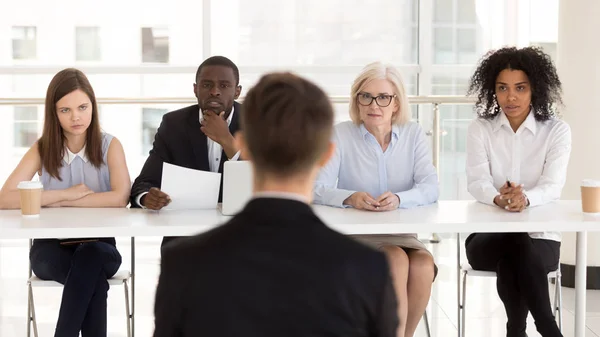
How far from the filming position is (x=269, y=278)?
1090 millimetres

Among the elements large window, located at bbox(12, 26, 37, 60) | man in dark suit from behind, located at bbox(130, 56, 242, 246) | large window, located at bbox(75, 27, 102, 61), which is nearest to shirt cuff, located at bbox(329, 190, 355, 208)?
man in dark suit from behind, located at bbox(130, 56, 242, 246)

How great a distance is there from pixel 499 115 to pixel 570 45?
4.43 ft

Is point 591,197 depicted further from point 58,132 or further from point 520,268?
point 58,132

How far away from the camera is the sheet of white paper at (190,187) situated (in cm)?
263

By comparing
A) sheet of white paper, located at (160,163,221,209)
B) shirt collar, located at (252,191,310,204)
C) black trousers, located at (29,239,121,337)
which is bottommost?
black trousers, located at (29,239,121,337)

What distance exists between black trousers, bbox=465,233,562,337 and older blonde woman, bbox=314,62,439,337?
242mm

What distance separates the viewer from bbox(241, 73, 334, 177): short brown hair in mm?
1103

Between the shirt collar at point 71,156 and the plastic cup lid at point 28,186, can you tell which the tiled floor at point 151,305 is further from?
the plastic cup lid at point 28,186

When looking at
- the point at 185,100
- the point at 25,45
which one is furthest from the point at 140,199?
the point at 25,45

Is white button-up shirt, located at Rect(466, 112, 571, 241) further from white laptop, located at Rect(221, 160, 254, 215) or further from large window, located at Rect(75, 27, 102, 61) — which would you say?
large window, located at Rect(75, 27, 102, 61)

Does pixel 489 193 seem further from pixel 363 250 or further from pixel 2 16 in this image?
pixel 2 16

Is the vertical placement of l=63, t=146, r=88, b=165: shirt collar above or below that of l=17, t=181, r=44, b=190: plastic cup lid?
above

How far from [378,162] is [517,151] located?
53 centimetres

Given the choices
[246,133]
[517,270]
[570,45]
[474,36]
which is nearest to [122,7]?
[474,36]
